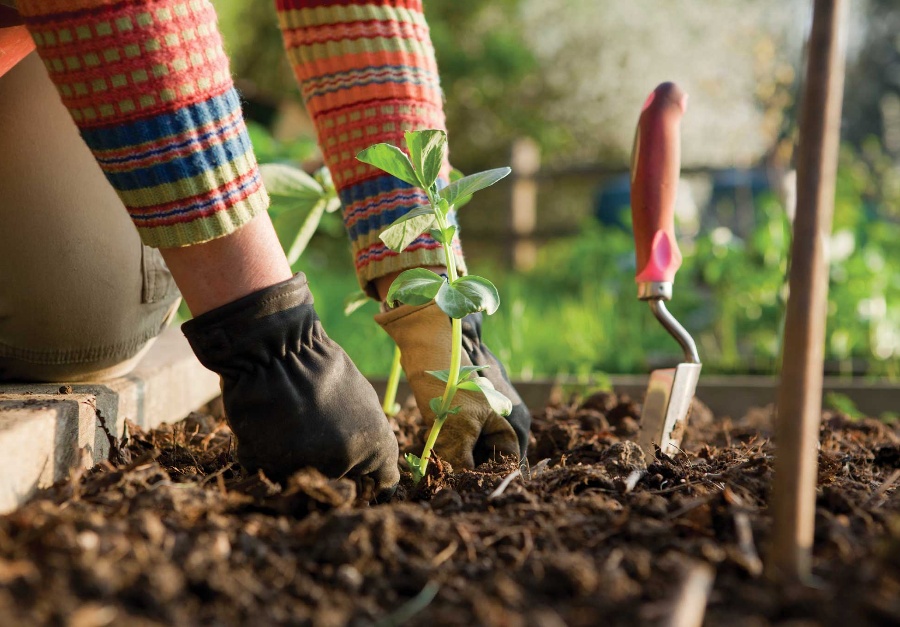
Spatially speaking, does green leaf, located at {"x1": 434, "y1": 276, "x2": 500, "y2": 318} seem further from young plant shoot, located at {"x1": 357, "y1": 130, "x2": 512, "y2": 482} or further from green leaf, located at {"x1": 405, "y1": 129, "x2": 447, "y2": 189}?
green leaf, located at {"x1": 405, "y1": 129, "x2": 447, "y2": 189}

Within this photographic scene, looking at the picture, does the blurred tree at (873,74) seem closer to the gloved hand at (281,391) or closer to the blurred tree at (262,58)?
the blurred tree at (262,58)

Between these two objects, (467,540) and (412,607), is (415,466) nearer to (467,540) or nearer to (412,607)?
(467,540)

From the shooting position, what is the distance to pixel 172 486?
88cm

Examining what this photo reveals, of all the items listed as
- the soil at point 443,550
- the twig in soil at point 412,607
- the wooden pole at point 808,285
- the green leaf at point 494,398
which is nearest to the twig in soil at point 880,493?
the soil at point 443,550

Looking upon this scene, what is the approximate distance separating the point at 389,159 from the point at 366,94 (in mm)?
340

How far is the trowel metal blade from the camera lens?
1.31 m

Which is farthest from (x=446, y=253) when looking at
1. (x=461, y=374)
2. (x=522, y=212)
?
(x=522, y=212)

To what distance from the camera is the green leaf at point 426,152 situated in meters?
1.03

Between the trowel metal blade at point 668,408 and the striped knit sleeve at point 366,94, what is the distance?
39 cm

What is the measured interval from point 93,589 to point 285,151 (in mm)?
3447

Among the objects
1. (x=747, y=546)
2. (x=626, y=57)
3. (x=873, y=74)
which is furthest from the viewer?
(x=873, y=74)

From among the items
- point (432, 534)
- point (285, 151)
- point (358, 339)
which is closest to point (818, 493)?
point (432, 534)

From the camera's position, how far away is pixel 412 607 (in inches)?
26.5

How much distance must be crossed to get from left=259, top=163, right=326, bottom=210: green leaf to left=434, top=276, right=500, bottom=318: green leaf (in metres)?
0.59
